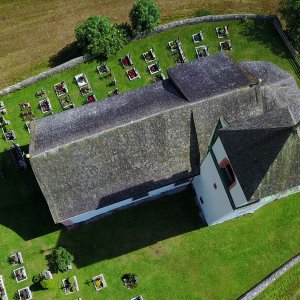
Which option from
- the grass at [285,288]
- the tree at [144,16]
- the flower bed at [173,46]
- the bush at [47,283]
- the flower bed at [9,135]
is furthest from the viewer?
the flower bed at [173,46]

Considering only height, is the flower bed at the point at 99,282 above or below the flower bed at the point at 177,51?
below

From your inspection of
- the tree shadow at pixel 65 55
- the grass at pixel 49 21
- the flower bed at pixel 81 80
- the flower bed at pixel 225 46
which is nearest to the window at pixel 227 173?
the flower bed at pixel 81 80

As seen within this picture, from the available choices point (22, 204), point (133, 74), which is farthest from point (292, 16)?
point (22, 204)

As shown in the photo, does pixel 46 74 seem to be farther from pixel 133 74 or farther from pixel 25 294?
pixel 25 294

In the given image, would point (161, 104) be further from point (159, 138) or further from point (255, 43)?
point (255, 43)

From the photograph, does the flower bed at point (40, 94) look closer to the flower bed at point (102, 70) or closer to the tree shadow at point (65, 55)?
the tree shadow at point (65, 55)

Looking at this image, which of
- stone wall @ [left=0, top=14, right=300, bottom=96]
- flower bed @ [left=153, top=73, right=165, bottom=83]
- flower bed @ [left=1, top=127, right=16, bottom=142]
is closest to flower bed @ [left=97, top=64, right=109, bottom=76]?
stone wall @ [left=0, top=14, right=300, bottom=96]

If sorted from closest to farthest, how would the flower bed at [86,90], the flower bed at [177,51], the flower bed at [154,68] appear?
the flower bed at [86,90] < the flower bed at [154,68] < the flower bed at [177,51]
